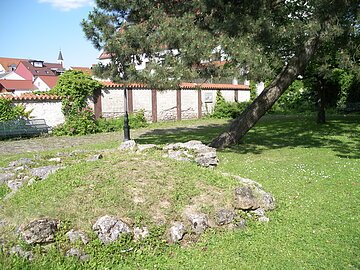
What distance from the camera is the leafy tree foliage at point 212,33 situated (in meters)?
7.95

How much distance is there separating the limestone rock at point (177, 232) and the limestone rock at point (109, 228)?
512mm

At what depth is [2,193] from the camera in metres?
5.90

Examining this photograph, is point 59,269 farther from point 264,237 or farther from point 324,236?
point 324,236

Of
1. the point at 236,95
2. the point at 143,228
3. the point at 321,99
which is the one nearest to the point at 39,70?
the point at 236,95

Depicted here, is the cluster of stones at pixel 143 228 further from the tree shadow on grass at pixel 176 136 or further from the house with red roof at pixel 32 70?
the house with red roof at pixel 32 70

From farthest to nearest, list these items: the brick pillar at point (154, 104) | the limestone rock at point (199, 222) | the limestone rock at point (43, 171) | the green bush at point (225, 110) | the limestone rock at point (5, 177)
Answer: the green bush at point (225, 110), the brick pillar at point (154, 104), the limestone rock at point (5, 177), the limestone rock at point (43, 171), the limestone rock at point (199, 222)

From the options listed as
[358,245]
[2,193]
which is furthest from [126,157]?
[358,245]

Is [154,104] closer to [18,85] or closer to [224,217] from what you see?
[224,217]

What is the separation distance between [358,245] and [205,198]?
74.7 inches

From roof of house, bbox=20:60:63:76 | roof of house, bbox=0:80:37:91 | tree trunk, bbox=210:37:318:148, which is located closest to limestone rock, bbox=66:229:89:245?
tree trunk, bbox=210:37:318:148

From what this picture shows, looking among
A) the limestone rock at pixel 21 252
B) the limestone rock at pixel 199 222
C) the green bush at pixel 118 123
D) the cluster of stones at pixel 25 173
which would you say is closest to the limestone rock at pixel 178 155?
the cluster of stones at pixel 25 173

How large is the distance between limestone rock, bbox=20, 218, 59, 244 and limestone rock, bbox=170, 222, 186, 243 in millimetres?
1336

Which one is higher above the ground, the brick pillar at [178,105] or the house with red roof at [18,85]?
the house with red roof at [18,85]

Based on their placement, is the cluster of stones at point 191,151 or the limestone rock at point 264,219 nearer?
the limestone rock at point 264,219
